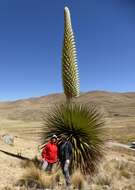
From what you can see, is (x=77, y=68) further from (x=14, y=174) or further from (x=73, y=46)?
(x=14, y=174)

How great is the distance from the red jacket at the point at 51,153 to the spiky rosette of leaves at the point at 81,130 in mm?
668

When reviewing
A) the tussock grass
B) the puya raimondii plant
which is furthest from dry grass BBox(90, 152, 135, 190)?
the puya raimondii plant

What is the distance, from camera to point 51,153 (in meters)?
10.4

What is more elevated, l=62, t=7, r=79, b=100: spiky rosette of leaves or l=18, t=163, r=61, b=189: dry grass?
l=62, t=7, r=79, b=100: spiky rosette of leaves

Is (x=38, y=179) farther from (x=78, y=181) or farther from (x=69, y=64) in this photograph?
(x=69, y=64)

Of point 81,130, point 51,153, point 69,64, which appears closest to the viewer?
point 51,153

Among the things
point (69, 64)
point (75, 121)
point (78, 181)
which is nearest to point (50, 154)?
point (78, 181)

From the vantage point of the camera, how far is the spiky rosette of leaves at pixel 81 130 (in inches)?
434

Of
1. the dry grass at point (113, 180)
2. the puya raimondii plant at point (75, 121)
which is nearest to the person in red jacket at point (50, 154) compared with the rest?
the puya raimondii plant at point (75, 121)

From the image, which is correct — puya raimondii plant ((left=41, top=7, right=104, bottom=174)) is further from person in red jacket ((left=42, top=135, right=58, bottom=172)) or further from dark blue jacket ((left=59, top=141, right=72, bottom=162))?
person in red jacket ((left=42, top=135, right=58, bottom=172))

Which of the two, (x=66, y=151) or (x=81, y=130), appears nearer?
(x=66, y=151)

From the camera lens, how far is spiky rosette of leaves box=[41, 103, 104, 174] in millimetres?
11016

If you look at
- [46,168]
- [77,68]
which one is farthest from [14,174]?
[77,68]

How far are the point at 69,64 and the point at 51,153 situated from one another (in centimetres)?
279
